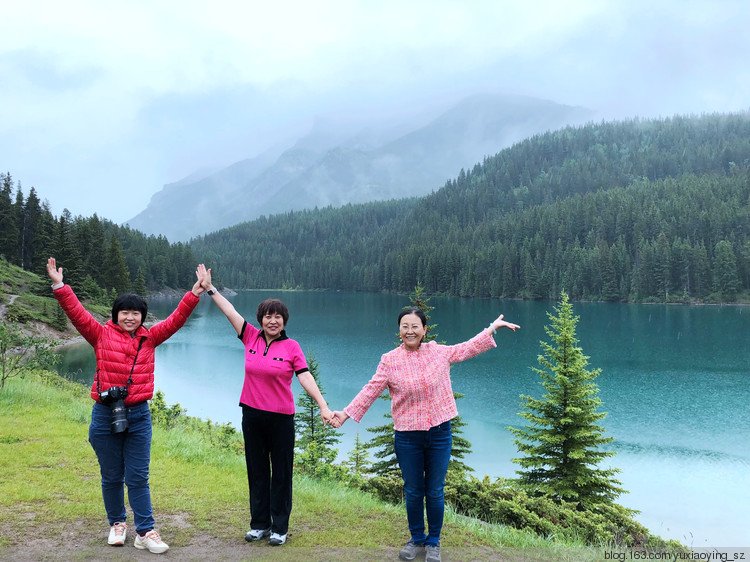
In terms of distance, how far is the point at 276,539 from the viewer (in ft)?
16.0

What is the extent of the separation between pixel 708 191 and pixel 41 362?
143 m

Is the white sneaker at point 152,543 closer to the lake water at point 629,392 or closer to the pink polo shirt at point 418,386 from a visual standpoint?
the pink polo shirt at point 418,386

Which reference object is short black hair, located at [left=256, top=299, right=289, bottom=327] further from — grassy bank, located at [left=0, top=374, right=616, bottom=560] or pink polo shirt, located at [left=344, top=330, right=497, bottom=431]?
grassy bank, located at [left=0, top=374, right=616, bottom=560]

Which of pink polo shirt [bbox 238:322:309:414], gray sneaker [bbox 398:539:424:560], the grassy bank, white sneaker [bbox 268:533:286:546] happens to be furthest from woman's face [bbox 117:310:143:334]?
gray sneaker [bbox 398:539:424:560]

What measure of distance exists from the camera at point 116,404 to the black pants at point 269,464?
109cm

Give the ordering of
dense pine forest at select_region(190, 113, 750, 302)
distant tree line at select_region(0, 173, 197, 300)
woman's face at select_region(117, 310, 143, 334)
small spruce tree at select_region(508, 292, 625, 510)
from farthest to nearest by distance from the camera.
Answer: dense pine forest at select_region(190, 113, 750, 302)
distant tree line at select_region(0, 173, 197, 300)
small spruce tree at select_region(508, 292, 625, 510)
woman's face at select_region(117, 310, 143, 334)

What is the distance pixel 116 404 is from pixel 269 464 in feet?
5.22

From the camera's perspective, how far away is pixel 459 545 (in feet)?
16.9

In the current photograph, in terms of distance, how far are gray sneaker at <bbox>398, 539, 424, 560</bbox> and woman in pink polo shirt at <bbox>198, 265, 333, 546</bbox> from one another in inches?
46.7

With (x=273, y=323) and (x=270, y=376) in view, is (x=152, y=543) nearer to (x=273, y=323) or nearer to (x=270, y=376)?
(x=270, y=376)

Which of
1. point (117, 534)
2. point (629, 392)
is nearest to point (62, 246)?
point (629, 392)

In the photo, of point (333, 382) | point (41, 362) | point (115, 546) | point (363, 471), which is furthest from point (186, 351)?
point (115, 546)

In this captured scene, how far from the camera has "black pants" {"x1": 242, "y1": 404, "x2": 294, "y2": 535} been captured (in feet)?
16.1

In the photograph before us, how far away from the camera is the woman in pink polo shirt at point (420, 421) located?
187 inches
